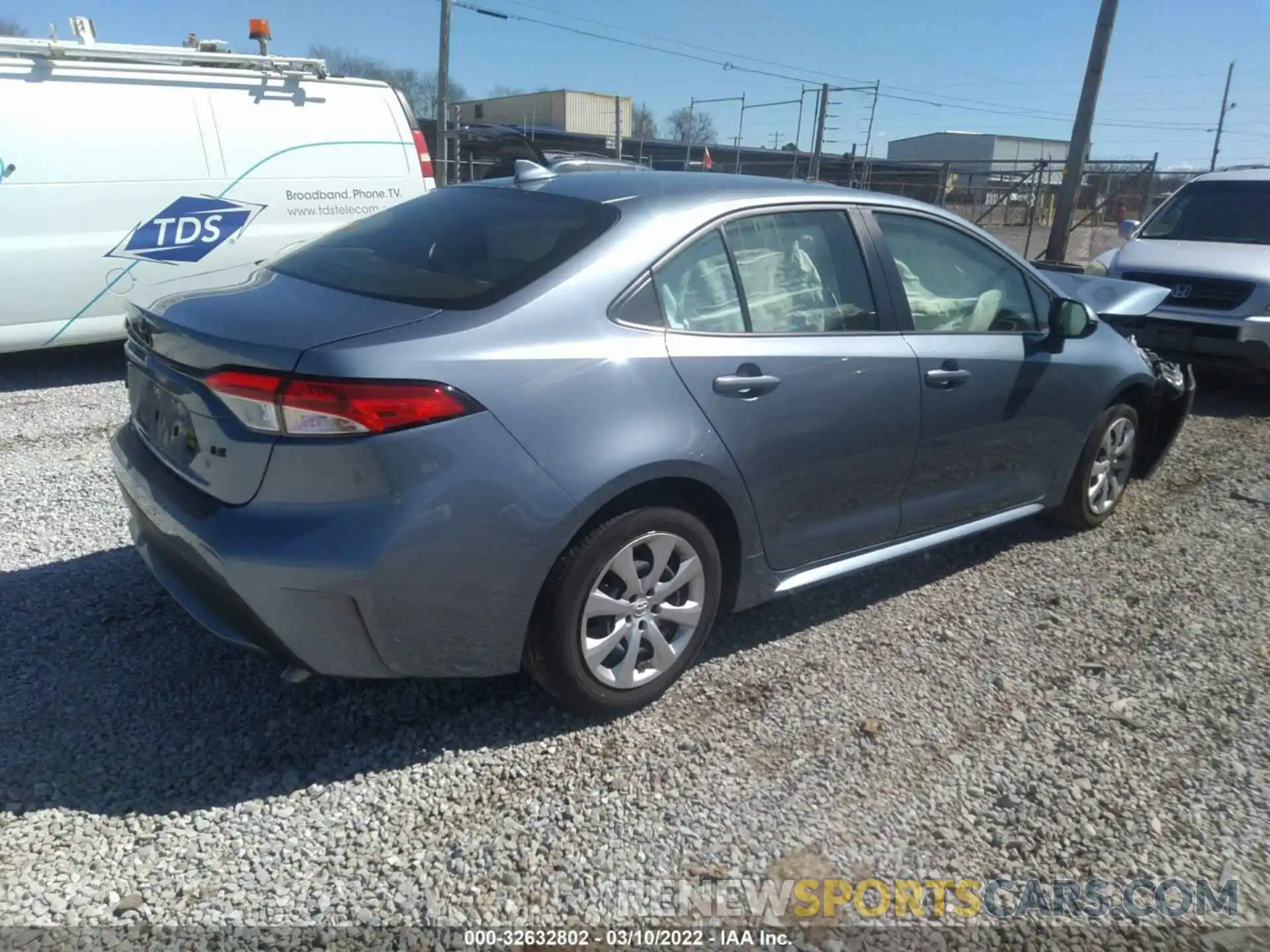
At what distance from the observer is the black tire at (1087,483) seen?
182 inches

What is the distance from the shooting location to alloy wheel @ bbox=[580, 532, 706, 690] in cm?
292

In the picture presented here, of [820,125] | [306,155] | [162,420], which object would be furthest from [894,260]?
[820,125]

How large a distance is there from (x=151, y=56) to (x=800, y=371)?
6340 millimetres

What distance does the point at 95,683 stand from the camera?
315cm

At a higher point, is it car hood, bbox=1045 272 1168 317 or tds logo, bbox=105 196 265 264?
car hood, bbox=1045 272 1168 317

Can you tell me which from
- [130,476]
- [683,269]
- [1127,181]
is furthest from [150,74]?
[1127,181]

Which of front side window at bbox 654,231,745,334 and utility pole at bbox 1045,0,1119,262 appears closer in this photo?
front side window at bbox 654,231,745,334

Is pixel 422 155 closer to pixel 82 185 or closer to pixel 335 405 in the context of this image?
pixel 82 185

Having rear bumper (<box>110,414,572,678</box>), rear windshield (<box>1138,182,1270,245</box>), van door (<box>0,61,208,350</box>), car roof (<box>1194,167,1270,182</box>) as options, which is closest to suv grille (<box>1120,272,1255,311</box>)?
rear windshield (<box>1138,182,1270,245</box>)

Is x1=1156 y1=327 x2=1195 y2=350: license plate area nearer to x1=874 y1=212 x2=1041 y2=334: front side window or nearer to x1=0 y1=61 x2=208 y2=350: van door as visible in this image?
x1=874 y1=212 x2=1041 y2=334: front side window

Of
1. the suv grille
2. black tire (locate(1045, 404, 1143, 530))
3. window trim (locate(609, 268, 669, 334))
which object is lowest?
black tire (locate(1045, 404, 1143, 530))

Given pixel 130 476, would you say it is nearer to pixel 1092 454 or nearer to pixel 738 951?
pixel 738 951

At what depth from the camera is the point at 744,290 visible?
10.6 ft

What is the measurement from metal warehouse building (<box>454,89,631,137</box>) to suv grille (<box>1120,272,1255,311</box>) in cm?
3898
